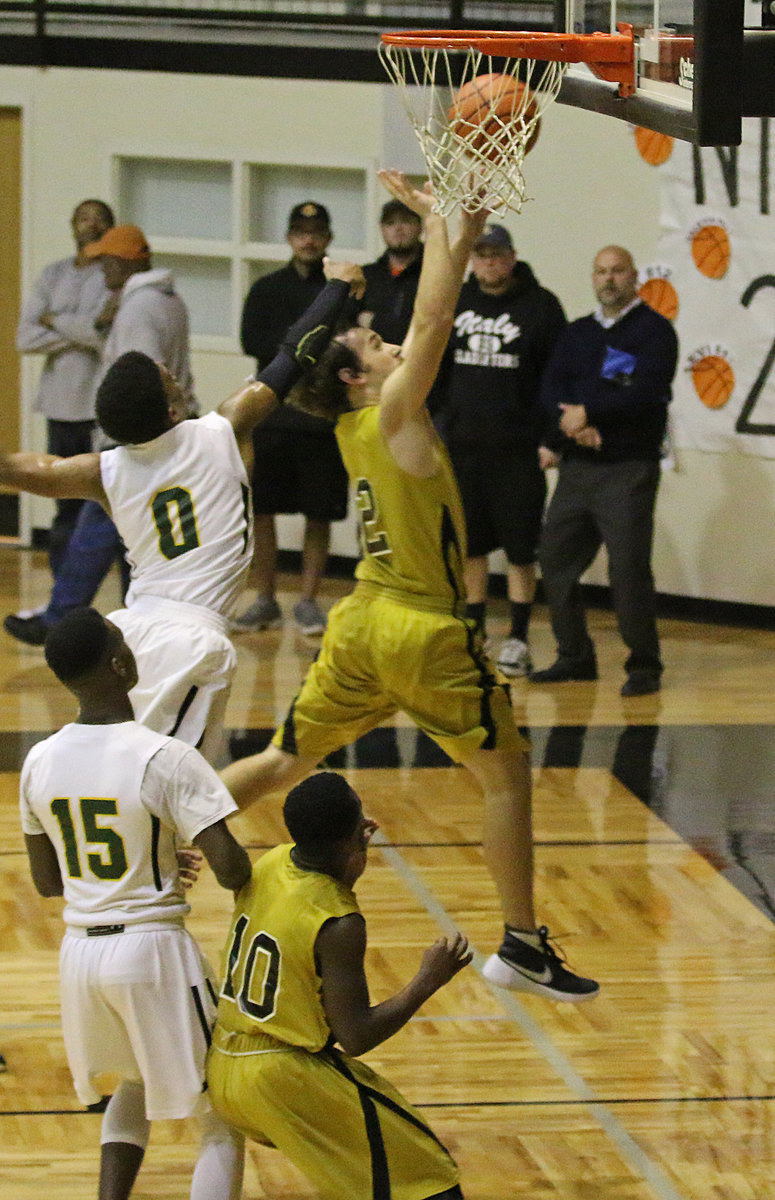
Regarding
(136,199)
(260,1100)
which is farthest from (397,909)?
(136,199)

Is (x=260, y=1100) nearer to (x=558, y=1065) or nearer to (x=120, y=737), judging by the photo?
(x=120, y=737)

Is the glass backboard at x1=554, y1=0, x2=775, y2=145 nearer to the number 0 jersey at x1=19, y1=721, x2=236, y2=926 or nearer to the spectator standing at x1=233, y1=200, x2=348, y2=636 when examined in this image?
the number 0 jersey at x1=19, y1=721, x2=236, y2=926

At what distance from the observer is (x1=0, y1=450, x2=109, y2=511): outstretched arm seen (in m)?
4.34

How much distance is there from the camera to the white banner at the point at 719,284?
913 centimetres

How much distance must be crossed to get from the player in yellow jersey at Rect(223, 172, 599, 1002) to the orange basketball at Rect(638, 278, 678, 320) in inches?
206

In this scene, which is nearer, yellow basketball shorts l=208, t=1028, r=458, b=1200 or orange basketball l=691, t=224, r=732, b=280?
yellow basketball shorts l=208, t=1028, r=458, b=1200

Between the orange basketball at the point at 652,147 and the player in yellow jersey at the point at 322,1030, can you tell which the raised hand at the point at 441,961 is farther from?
the orange basketball at the point at 652,147

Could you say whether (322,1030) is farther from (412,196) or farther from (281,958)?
(412,196)

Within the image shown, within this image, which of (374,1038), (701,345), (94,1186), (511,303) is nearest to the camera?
(374,1038)

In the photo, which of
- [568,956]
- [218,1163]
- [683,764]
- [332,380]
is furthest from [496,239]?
[218,1163]

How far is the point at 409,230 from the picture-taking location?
340 inches

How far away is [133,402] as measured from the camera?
14.1ft

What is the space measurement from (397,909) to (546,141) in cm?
595

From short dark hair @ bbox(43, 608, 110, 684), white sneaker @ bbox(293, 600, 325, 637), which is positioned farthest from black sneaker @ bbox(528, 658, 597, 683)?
short dark hair @ bbox(43, 608, 110, 684)
